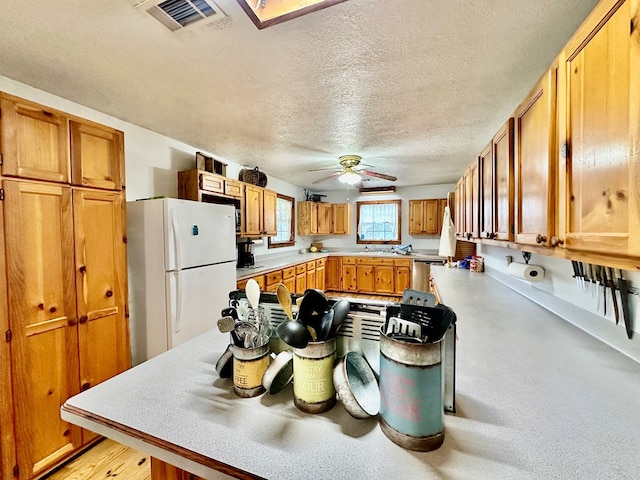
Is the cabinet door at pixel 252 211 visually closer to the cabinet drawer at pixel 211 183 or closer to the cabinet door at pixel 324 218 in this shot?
the cabinet drawer at pixel 211 183

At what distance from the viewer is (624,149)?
0.70 meters

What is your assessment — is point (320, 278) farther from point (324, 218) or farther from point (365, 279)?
point (324, 218)

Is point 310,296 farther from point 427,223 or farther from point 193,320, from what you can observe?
point 427,223

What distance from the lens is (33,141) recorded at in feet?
4.81

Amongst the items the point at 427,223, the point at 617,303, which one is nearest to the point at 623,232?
the point at 617,303

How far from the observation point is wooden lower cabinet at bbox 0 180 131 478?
4.61 feet

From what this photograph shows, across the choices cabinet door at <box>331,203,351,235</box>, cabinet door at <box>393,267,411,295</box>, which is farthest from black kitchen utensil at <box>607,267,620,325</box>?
cabinet door at <box>331,203,351,235</box>

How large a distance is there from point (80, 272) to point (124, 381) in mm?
1229

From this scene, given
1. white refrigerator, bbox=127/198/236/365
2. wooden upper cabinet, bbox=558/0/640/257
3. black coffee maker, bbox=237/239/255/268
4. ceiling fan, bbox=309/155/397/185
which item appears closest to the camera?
wooden upper cabinet, bbox=558/0/640/257

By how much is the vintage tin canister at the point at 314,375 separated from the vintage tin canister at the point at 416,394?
18cm

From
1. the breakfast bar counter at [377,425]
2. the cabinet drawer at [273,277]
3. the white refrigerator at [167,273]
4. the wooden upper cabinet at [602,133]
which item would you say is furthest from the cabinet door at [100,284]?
the wooden upper cabinet at [602,133]

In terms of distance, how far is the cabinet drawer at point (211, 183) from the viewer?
2711mm

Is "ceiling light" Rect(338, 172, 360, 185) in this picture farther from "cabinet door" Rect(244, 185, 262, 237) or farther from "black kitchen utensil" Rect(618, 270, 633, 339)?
"black kitchen utensil" Rect(618, 270, 633, 339)

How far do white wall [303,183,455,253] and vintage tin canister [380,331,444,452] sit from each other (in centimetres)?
537
